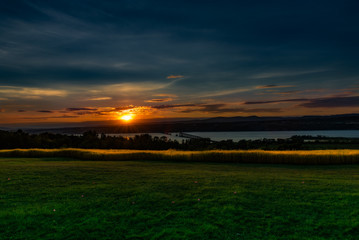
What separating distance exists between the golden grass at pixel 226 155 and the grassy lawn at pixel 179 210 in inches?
369

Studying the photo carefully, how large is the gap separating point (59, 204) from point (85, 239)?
2.53 m

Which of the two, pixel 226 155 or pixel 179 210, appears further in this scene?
pixel 226 155

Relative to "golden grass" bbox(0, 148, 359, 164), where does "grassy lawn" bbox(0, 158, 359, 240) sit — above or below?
below

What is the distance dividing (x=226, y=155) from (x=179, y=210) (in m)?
14.1

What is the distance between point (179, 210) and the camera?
670 cm

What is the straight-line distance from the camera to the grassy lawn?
547 cm

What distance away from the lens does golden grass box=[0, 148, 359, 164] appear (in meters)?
18.3

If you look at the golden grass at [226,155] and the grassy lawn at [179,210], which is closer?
the grassy lawn at [179,210]

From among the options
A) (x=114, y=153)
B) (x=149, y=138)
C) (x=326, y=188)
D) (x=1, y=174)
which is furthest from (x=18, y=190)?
(x=149, y=138)

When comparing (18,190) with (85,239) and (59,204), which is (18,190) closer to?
(59,204)

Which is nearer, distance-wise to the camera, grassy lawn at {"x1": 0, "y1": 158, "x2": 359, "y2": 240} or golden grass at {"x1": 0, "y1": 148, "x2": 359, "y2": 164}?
grassy lawn at {"x1": 0, "y1": 158, "x2": 359, "y2": 240}

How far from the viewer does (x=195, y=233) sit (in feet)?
17.6

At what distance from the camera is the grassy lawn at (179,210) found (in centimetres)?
547

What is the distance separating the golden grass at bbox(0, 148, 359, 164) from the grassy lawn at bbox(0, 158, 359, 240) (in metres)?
9.36
